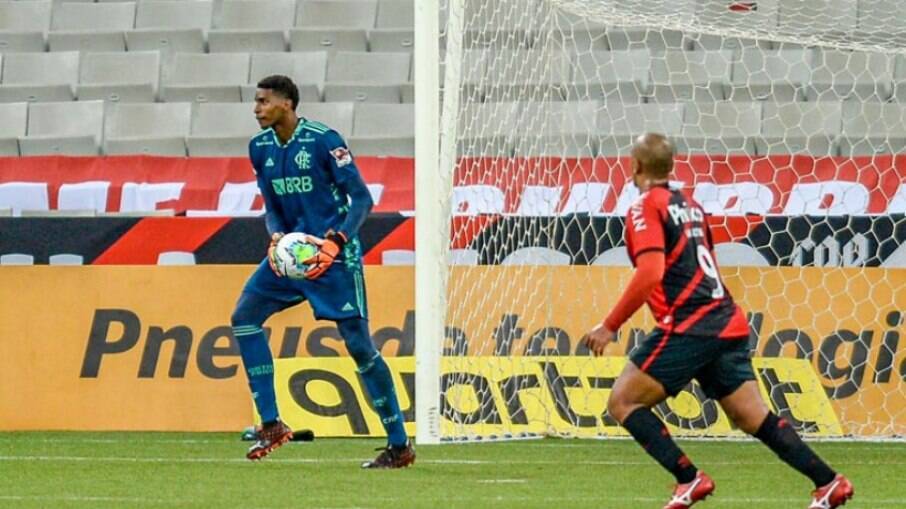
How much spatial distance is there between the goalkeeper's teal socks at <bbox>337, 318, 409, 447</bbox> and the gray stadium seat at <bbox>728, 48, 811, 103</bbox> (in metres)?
5.46

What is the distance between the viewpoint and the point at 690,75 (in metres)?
13.8

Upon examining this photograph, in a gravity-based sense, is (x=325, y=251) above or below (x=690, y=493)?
above

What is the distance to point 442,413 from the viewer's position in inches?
398

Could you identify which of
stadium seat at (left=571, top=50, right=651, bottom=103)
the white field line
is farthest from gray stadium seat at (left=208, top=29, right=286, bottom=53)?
the white field line

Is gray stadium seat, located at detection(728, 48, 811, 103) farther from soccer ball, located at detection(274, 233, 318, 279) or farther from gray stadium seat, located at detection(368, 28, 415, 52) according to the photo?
soccer ball, located at detection(274, 233, 318, 279)

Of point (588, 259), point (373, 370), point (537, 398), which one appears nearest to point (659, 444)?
point (373, 370)

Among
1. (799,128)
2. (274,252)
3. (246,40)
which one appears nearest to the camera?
(274,252)

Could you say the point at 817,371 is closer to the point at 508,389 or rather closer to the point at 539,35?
the point at 508,389

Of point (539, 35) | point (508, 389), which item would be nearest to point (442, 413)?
point (508, 389)

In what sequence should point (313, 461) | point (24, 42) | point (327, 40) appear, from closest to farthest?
point (313, 461), point (327, 40), point (24, 42)

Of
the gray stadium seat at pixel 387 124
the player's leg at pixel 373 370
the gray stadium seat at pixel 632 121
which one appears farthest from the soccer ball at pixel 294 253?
the gray stadium seat at pixel 387 124

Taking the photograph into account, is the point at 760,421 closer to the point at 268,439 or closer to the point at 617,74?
the point at 268,439

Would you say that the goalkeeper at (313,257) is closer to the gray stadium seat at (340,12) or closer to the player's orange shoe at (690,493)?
the player's orange shoe at (690,493)

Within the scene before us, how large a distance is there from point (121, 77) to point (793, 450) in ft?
35.4
